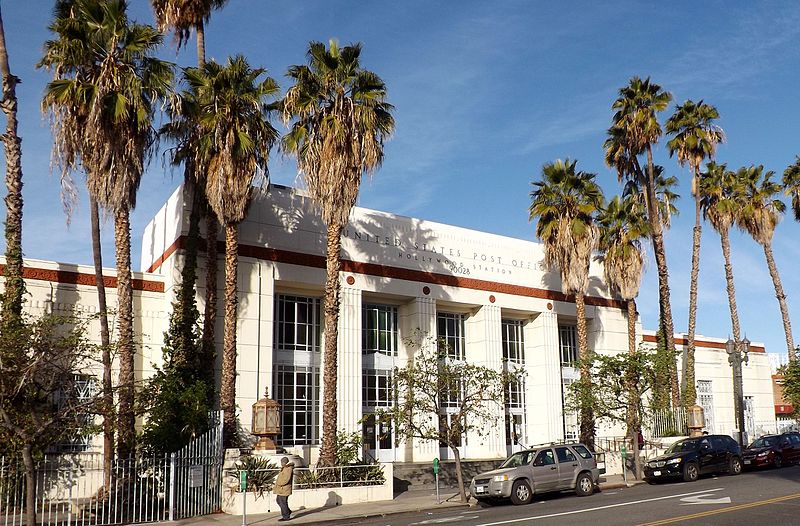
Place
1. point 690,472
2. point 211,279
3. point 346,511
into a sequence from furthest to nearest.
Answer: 1. point 690,472
2. point 211,279
3. point 346,511

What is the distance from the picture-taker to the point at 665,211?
3778cm

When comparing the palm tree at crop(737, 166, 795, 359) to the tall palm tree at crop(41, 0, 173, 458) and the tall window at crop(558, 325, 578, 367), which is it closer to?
the tall window at crop(558, 325, 578, 367)

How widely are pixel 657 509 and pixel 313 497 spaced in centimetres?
925

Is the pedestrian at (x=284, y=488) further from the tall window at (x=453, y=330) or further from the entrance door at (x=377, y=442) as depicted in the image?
the tall window at (x=453, y=330)

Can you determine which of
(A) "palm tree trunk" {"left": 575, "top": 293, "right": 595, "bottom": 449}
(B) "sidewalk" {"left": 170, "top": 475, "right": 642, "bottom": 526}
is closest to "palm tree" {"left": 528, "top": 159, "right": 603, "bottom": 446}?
(A) "palm tree trunk" {"left": 575, "top": 293, "right": 595, "bottom": 449}

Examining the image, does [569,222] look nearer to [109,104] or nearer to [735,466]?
[735,466]

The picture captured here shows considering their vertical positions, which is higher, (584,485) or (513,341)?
(513,341)

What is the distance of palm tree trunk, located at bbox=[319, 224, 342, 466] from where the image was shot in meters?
22.3

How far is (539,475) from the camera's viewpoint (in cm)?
2062

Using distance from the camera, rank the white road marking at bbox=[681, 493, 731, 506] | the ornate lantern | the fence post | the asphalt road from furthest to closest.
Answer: the ornate lantern, the fence post, the white road marking at bbox=[681, 493, 731, 506], the asphalt road

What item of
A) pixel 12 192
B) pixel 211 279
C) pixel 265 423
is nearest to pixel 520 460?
pixel 265 423

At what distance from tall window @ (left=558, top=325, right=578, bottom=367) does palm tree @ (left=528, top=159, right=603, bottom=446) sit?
4.32 meters

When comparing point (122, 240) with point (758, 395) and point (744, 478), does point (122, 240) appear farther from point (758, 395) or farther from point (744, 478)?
point (758, 395)

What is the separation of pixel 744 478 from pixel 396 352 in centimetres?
1334
